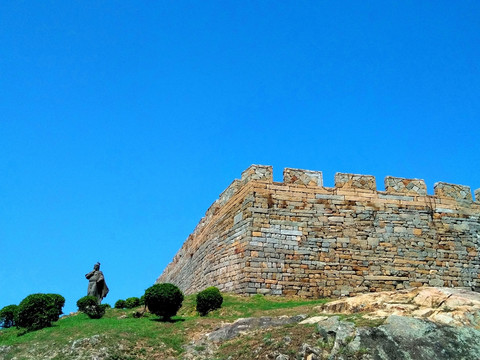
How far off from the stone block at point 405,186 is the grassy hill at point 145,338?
728 centimetres

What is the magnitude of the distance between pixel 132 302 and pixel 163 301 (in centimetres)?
824

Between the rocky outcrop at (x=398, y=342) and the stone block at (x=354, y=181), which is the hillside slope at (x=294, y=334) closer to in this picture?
the rocky outcrop at (x=398, y=342)

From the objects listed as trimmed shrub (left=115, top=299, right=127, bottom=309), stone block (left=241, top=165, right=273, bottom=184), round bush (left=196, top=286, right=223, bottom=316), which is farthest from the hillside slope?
trimmed shrub (left=115, top=299, right=127, bottom=309)

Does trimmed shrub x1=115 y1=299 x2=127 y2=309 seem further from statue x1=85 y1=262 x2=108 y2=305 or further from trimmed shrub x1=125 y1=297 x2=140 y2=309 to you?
statue x1=85 y1=262 x2=108 y2=305

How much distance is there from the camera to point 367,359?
9.85 meters

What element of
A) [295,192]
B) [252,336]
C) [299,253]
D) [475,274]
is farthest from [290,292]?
[475,274]

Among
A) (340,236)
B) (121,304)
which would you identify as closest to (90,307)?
(121,304)

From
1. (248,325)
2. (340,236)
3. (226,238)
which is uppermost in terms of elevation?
(226,238)

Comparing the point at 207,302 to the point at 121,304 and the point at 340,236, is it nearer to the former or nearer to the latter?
the point at 340,236

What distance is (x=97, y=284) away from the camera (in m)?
21.6

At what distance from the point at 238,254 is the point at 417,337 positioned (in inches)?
368

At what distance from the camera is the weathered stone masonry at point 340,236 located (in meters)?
18.8

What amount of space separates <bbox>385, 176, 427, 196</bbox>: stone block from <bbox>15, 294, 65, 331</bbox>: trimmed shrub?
518 inches

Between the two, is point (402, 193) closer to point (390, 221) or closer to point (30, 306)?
point (390, 221)
